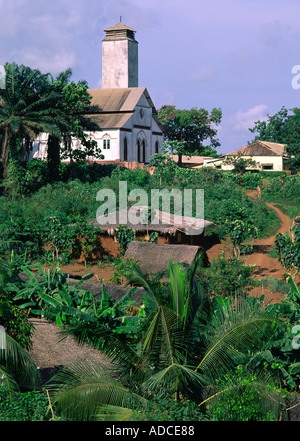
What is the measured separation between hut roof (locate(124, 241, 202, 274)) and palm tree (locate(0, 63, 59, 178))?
14.9 m

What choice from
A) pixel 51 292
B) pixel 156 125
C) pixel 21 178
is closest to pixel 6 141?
pixel 21 178

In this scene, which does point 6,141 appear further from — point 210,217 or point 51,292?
point 51,292

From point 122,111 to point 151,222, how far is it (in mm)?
24851

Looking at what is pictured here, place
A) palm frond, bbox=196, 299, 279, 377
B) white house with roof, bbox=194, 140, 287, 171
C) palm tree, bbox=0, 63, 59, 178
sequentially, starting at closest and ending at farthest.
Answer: palm frond, bbox=196, 299, 279, 377 → palm tree, bbox=0, 63, 59, 178 → white house with roof, bbox=194, 140, 287, 171

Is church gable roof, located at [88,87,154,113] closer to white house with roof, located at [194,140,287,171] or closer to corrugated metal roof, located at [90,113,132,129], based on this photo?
corrugated metal roof, located at [90,113,132,129]

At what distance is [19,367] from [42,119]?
2891 centimetres

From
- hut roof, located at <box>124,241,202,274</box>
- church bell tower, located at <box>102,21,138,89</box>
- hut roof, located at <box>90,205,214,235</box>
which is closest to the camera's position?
hut roof, located at <box>124,241,202,274</box>

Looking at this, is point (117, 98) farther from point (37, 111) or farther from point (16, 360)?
point (16, 360)

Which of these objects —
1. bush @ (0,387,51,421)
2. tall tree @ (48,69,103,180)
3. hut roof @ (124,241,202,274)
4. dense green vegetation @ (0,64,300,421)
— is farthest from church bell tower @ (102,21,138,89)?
bush @ (0,387,51,421)

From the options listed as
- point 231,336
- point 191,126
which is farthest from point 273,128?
point 231,336

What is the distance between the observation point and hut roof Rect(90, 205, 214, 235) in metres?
26.6

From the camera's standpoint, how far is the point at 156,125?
5516 centimetres

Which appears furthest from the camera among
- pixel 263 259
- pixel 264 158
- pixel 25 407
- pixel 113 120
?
pixel 264 158

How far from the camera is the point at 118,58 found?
2239 inches
